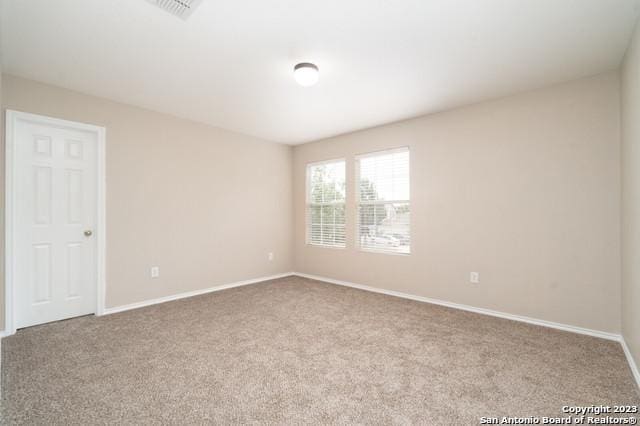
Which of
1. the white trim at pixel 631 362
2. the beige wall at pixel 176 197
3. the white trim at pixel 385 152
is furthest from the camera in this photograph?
the white trim at pixel 385 152

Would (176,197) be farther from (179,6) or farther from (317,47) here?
(317,47)

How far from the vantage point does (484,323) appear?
3.17 m

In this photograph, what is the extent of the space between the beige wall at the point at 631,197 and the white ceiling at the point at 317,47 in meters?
0.29

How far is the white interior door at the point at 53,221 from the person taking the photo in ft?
9.78

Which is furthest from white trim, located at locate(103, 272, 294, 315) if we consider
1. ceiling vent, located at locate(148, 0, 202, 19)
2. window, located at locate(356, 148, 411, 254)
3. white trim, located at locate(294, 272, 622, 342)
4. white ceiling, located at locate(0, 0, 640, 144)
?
ceiling vent, located at locate(148, 0, 202, 19)

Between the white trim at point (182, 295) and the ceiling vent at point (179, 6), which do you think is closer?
the ceiling vent at point (179, 6)

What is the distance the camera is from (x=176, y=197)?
4098 mm

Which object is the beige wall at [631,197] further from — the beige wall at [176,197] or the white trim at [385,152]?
the beige wall at [176,197]

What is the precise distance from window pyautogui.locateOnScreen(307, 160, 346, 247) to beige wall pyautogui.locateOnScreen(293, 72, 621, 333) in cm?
95

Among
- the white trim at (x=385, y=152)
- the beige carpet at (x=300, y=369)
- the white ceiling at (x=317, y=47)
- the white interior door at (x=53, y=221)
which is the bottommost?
the beige carpet at (x=300, y=369)

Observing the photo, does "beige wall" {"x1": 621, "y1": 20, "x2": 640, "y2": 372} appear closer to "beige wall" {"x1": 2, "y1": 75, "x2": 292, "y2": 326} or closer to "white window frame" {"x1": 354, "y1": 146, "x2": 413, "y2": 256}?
"white window frame" {"x1": 354, "y1": 146, "x2": 413, "y2": 256}

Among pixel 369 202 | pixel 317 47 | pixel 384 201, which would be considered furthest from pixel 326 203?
pixel 317 47

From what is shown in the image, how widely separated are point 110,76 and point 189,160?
1446 mm

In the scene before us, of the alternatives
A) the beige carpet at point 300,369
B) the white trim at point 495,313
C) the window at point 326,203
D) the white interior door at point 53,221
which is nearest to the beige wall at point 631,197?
the white trim at point 495,313
